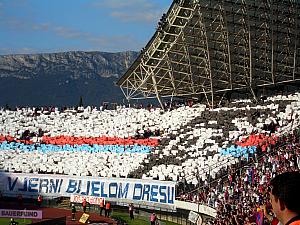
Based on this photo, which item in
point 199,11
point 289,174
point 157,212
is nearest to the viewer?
point 289,174

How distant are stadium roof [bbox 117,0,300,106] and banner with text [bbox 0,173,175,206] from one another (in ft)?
55.5

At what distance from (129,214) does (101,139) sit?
1574cm

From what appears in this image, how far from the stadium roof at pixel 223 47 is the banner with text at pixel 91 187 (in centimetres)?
1692

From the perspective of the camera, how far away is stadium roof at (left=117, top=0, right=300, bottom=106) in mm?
43969

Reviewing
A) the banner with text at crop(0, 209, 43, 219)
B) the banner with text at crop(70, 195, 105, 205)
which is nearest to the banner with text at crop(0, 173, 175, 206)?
the banner with text at crop(70, 195, 105, 205)

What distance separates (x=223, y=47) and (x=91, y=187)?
1913 cm

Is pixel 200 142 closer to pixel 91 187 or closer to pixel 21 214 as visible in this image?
pixel 91 187

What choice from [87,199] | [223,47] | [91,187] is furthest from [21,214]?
[223,47]

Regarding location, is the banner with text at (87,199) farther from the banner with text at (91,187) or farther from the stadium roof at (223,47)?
the stadium roof at (223,47)

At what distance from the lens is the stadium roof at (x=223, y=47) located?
4397 cm

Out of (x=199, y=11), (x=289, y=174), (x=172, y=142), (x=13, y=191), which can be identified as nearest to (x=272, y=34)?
(x=199, y=11)

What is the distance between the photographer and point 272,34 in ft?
148

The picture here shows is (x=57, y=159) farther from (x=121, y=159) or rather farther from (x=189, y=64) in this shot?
(x=189, y=64)

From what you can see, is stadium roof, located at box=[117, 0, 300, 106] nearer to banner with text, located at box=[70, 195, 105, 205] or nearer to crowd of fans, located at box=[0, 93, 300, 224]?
crowd of fans, located at box=[0, 93, 300, 224]
